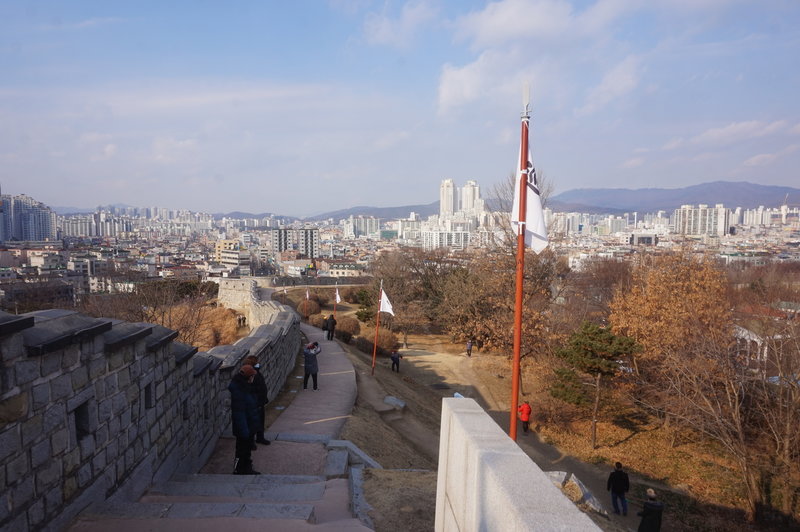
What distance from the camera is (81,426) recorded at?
3.90m

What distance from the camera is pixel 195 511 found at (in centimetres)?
393

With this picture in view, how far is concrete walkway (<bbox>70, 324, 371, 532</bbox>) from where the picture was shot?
12.2 feet

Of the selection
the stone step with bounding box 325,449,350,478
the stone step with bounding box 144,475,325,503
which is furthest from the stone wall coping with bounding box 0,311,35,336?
the stone step with bounding box 325,449,350,478

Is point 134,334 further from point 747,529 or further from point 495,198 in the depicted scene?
point 495,198

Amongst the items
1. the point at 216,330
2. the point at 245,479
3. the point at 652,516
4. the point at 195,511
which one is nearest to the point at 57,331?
the point at 195,511

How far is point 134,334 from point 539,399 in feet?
53.0

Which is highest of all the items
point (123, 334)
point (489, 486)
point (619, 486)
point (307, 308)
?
point (123, 334)

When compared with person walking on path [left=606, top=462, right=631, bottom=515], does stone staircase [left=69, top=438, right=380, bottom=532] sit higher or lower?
higher

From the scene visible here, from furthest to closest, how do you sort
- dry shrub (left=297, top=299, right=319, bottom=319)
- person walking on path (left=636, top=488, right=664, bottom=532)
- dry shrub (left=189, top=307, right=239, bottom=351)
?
dry shrub (left=297, top=299, right=319, bottom=319) → dry shrub (left=189, top=307, right=239, bottom=351) → person walking on path (left=636, top=488, right=664, bottom=532)

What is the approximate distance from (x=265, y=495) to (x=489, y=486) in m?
3.12

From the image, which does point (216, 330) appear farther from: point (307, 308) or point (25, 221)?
point (25, 221)

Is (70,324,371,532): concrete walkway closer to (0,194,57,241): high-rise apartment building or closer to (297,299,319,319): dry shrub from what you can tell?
(297,299,319,319): dry shrub

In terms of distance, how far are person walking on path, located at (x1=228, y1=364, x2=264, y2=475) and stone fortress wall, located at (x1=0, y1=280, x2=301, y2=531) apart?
0.56 meters

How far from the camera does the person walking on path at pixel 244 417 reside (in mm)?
5988
